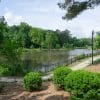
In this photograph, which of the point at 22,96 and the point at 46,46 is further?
the point at 46,46

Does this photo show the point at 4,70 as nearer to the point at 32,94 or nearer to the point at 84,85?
the point at 32,94

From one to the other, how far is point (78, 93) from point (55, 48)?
12117 cm

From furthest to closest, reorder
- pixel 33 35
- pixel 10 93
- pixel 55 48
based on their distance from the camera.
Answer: pixel 55 48 → pixel 33 35 → pixel 10 93

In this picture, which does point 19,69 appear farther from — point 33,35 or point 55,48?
point 55,48

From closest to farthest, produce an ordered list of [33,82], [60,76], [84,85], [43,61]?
[84,85]
[60,76]
[33,82]
[43,61]

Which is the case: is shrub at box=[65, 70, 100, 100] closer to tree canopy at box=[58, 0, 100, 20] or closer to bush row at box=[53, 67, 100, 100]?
bush row at box=[53, 67, 100, 100]

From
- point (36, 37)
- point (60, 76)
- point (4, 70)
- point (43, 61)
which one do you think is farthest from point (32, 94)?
point (36, 37)

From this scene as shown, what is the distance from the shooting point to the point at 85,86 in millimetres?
13070

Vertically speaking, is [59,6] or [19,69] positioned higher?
[59,6]

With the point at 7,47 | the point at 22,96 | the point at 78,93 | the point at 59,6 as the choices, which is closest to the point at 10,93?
the point at 22,96

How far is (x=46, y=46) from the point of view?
122 meters

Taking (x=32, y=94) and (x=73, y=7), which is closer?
(x=32, y=94)

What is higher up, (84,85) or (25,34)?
(25,34)

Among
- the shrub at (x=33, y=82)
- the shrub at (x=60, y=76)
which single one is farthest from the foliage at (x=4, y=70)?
the shrub at (x=60, y=76)
